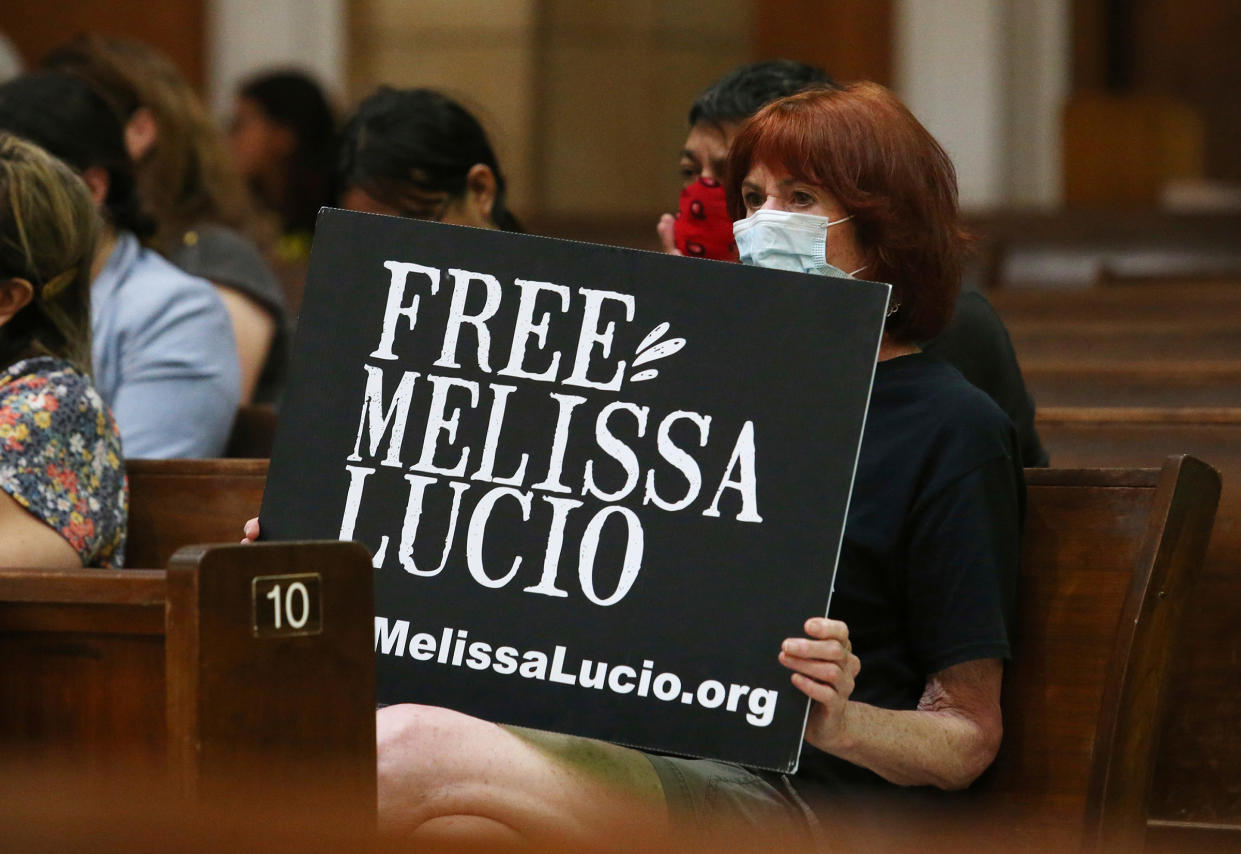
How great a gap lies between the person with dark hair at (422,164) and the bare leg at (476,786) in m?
1.31

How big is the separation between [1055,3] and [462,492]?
7957 mm

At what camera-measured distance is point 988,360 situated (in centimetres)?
244

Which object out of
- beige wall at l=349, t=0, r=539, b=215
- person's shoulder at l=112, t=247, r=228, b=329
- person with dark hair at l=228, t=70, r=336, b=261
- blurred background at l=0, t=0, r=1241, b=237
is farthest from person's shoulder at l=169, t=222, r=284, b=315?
beige wall at l=349, t=0, r=539, b=215

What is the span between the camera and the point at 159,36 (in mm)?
8336

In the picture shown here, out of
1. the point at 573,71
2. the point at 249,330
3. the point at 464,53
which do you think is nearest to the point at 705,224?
the point at 249,330

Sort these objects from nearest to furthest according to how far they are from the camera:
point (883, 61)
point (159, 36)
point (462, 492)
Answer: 1. point (462, 492)
2. point (159, 36)
3. point (883, 61)

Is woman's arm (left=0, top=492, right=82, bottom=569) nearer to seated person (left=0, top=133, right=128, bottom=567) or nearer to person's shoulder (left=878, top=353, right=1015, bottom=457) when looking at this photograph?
seated person (left=0, top=133, right=128, bottom=567)

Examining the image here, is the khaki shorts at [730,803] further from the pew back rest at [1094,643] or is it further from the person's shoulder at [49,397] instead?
the person's shoulder at [49,397]

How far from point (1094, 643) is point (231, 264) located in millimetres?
2187

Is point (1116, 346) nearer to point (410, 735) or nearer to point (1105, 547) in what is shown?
point (1105, 547)

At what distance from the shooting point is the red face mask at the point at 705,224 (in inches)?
101

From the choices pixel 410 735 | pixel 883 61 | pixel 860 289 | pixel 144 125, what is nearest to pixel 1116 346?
pixel 144 125

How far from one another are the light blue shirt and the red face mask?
3.10ft

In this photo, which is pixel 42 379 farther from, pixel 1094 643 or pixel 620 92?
pixel 620 92
